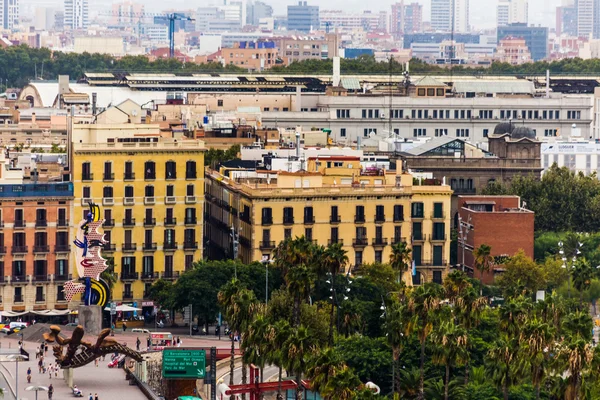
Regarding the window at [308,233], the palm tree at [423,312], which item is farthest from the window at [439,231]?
the palm tree at [423,312]

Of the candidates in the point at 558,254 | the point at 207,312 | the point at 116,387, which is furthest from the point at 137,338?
the point at 558,254

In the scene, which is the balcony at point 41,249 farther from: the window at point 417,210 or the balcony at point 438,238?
the balcony at point 438,238

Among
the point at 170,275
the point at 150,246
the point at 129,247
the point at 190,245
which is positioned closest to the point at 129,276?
the point at 129,247

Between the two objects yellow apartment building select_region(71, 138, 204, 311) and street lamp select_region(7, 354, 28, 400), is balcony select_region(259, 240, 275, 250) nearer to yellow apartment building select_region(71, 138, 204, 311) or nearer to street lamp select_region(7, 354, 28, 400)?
yellow apartment building select_region(71, 138, 204, 311)

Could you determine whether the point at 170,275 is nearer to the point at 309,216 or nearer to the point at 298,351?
the point at 309,216

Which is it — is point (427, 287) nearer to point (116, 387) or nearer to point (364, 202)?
point (116, 387)
